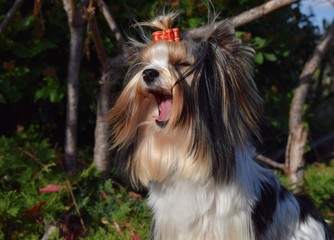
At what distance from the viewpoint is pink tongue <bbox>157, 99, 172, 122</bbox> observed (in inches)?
109

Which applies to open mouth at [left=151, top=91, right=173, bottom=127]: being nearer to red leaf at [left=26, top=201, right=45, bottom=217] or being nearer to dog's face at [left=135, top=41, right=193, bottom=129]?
dog's face at [left=135, top=41, right=193, bottom=129]

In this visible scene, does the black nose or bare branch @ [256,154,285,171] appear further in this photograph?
bare branch @ [256,154,285,171]

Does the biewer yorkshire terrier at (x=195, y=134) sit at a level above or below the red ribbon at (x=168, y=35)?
below

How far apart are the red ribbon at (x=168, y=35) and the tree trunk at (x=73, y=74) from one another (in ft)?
2.92

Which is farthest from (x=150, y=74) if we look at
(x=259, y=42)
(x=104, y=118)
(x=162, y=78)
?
(x=259, y=42)

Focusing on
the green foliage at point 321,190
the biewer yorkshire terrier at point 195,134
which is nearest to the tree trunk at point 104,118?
the biewer yorkshire terrier at point 195,134

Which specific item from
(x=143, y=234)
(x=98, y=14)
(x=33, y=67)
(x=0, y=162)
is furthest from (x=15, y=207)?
(x=98, y=14)

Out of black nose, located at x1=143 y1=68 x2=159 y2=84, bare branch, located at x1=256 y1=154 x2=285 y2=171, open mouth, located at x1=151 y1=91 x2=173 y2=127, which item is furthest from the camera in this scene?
bare branch, located at x1=256 y1=154 x2=285 y2=171

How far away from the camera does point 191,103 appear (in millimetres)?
2668

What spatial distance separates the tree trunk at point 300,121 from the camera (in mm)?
Answer: 4375

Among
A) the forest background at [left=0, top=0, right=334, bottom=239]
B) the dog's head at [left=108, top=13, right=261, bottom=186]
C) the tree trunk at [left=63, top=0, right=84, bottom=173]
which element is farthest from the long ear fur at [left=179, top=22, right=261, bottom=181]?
the tree trunk at [left=63, top=0, right=84, bottom=173]

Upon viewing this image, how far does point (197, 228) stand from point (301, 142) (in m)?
1.86

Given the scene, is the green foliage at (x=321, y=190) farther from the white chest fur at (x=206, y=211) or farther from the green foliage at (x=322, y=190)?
the white chest fur at (x=206, y=211)

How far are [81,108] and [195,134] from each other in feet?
6.97
